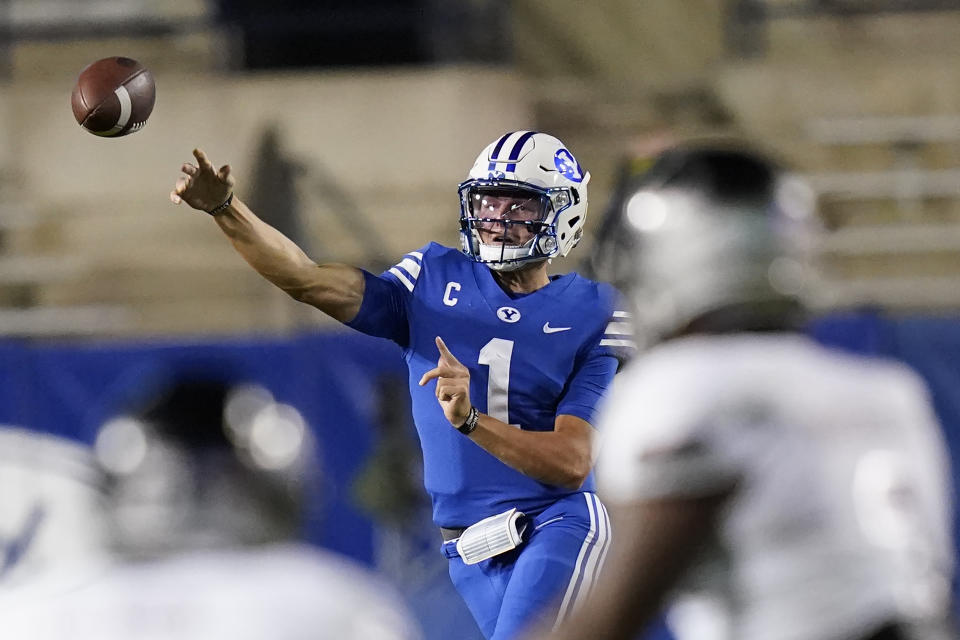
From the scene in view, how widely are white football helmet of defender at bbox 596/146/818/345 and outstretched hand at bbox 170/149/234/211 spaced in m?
2.42

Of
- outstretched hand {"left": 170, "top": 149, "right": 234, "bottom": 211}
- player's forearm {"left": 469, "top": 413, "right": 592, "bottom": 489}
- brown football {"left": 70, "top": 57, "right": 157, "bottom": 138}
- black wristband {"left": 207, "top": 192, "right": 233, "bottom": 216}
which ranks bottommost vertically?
player's forearm {"left": 469, "top": 413, "right": 592, "bottom": 489}

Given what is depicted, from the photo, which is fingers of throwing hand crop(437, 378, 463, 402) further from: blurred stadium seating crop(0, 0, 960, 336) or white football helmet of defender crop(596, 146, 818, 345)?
blurred stadium seating crop(0, 0, 960, 336)

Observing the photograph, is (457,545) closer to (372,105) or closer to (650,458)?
(650,458)

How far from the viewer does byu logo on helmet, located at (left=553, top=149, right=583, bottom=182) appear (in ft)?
17.3

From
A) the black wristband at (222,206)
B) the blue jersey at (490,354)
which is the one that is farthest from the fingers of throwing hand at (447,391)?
the black wristband at (222,206)

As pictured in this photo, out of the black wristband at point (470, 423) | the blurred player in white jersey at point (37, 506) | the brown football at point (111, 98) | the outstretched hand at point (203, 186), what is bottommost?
the blurred player in white jersey at point (37, 506)

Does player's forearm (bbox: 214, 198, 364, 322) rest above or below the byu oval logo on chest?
above

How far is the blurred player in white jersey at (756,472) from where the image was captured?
7.77ft


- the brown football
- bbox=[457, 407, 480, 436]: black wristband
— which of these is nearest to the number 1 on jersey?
bbox=[457, 407, 480, 436]: black wristband

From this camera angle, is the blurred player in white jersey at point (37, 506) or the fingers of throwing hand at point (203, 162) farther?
the blurred player in white jersey at point (37, 506)

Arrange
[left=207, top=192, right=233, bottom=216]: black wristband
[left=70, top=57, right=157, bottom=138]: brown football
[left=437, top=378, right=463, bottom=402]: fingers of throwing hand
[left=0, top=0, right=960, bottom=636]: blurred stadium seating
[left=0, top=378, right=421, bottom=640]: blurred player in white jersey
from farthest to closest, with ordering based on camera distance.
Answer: [left=0, top=0, right=960, bottom=636]: blurred stadium seating < [left=70, top=57, right=157, bottom=138]: brown football < [left=207, top=192, right=233, bottom=216]: black wristband < [left=437, top=378, right=463, bottom=402]: fingers of throwing hand < [left=0, top=378, right=421, bottom=640]: blurred player in white jersey

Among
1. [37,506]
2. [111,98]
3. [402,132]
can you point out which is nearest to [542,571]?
[111,98]

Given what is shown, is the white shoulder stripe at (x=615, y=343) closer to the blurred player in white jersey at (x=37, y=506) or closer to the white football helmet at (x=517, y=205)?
the white football helmet at (x=517, y=205)

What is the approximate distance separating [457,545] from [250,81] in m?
7.26
